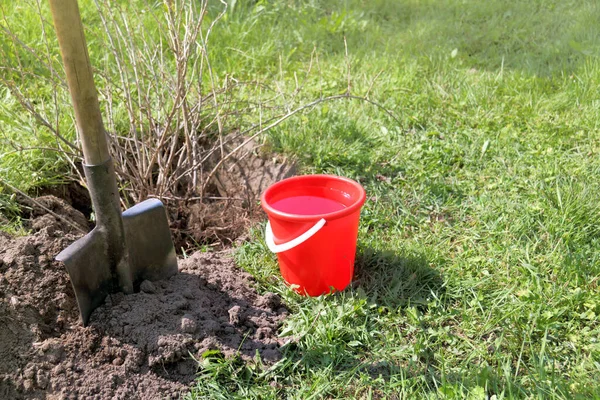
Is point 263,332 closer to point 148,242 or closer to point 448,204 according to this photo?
point 148,242

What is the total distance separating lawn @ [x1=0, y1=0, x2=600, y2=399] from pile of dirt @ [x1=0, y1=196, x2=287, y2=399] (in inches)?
3.8

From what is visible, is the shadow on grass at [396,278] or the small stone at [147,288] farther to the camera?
the shadow on grass at [396,278]

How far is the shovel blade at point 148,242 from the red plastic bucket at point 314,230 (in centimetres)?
41

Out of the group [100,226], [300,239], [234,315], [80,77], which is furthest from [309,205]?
[80,77]

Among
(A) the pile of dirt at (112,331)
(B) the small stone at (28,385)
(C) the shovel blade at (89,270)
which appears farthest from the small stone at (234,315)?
(B) the small stone at (28,385)

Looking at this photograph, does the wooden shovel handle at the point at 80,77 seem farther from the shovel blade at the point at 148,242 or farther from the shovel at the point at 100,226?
the shovel blade at the point at 148,242

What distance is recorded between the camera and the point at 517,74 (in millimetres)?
3994

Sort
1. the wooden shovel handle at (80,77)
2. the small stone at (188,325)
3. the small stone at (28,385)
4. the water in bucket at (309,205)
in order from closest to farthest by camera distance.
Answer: the wooden shovel handle at (80,77) < the small stone at (28,385) < the small stone at (188,325) < the water in bucket at (309,205)

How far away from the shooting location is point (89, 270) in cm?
206

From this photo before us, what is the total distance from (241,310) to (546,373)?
3.63 feet

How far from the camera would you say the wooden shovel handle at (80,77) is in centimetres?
177

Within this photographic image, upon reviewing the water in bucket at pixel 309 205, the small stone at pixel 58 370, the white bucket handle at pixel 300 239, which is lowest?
the small stone at pixel 58 370

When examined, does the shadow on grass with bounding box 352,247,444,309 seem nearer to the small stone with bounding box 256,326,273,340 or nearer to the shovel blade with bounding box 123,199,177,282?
the small stone with bounding box 256,326,273,340

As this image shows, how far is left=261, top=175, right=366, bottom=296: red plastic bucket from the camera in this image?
7.15 feet
